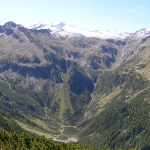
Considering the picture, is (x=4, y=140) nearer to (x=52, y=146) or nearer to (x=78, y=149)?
(x=52, y=146)

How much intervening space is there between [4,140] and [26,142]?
13330 mm

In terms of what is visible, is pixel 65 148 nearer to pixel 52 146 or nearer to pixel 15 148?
pixel 52 146

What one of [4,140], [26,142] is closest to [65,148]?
[26,142]

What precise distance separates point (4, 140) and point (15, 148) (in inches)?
447

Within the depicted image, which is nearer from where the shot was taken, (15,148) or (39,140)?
(15,148)

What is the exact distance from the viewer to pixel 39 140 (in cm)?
16900

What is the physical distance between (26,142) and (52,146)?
1490cm

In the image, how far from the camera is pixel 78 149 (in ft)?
531

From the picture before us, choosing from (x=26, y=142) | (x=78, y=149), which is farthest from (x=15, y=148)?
(x=78, y=149)

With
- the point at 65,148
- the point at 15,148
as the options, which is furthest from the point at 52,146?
the point at 15,148

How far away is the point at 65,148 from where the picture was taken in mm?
162125

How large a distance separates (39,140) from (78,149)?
80.0 feet

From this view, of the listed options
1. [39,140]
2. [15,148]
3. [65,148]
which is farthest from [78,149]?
[15,148]

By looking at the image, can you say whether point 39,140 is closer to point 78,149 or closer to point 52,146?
point 52,146
